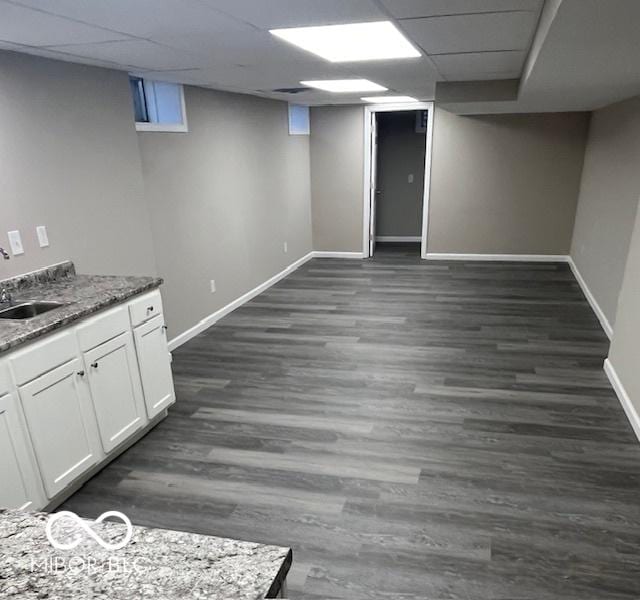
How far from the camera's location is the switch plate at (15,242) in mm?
2760

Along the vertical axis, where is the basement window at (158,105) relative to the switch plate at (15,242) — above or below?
above

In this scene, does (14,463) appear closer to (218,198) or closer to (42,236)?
(42,236)

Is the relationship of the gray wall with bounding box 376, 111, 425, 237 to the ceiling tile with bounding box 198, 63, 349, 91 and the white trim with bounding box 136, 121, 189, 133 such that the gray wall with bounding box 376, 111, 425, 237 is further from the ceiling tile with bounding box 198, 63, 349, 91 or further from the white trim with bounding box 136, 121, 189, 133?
the white trim with bounding box 136, 121, 189, 133

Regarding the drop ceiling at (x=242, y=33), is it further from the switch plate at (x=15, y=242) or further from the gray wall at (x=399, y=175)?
the gray wall at (x=399, y=175)

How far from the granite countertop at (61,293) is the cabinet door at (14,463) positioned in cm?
29

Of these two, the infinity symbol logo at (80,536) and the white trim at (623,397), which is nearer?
the infinity symbol logo at (80,536)

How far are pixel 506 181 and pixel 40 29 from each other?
6338mm

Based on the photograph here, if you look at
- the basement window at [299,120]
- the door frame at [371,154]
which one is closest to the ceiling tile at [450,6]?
the basement window at [299,120]

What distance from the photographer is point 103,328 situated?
8.80ft

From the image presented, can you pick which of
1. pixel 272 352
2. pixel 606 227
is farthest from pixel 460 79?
pixel 272 352

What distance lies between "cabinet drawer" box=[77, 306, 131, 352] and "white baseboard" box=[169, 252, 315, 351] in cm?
161

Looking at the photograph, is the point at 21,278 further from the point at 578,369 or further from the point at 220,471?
the point at 578,369

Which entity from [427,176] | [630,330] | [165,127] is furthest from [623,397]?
[427,176]

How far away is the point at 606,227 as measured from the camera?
5.03 m
